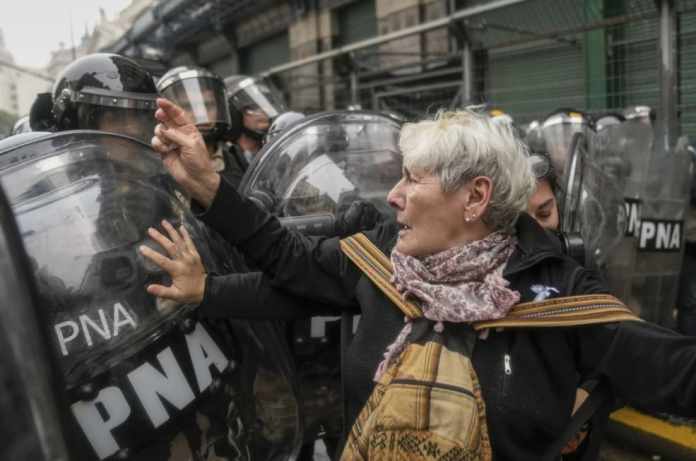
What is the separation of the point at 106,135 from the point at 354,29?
1130 centimetres

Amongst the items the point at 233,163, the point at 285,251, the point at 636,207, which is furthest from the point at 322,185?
the point at 636,207

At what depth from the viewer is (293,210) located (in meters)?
2.24

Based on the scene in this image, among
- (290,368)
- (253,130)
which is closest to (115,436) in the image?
(290,368)

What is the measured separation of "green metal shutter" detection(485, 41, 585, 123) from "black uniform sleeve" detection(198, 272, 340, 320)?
195 inches

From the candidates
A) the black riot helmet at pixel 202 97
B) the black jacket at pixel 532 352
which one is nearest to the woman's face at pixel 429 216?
the black jacket at pixel 532 352

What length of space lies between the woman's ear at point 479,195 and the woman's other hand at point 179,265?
63 cm

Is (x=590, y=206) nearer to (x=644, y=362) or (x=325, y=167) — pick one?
(x=325, y=167)

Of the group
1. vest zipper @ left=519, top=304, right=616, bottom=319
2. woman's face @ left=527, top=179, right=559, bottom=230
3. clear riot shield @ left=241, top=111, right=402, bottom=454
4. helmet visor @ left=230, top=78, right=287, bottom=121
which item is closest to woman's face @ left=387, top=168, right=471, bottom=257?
vest zipper @ left=519, top=304, right=616, bottom=319

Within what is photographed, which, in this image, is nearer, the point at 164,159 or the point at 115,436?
the point at 115,436

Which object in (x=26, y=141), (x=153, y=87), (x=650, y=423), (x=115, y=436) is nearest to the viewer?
(x=115, y=436)

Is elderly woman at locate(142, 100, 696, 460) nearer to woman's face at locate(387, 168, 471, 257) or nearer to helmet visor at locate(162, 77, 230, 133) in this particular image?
woman's face at locate(387, 168, 471, 257)

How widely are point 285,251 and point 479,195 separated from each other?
50cm

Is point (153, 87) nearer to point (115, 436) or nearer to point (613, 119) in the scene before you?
point (115, 436)

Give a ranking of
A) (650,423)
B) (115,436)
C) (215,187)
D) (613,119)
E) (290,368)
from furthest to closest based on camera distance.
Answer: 1. (613,119)
2. (650,423)
3. (290,368)
4. (215,187)
5. (115,436)
